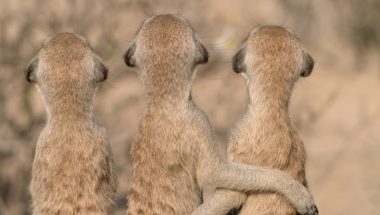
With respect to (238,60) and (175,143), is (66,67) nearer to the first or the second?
(175,143)

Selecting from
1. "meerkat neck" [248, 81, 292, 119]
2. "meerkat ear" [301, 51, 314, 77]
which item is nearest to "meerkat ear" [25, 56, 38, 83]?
"meerkat neck" [248, 81, 292, 119]

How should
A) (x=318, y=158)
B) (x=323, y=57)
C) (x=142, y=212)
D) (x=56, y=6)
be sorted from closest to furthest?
(x=142, y=212) < (x=56, y=6) < (x=318, y=158) < (x=323, y=57)

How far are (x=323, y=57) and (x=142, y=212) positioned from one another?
27.6 ft

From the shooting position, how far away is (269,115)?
5105mm

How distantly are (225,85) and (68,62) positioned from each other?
524cm

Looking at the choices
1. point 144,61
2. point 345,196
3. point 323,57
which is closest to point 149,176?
point 144,61

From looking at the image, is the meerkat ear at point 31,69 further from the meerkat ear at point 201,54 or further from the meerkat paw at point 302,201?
the meerkat paw at point 302,201

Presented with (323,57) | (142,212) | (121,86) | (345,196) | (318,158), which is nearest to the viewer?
(142,212)

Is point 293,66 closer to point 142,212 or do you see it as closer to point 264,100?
point 264,100

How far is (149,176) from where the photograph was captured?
4.93 meters

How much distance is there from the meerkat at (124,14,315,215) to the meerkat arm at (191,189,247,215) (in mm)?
51

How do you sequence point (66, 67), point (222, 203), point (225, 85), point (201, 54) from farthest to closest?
point (225, 85), point (201, 54), point (66, 67), point (222, 203)

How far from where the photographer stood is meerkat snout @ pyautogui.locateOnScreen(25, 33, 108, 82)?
501cm

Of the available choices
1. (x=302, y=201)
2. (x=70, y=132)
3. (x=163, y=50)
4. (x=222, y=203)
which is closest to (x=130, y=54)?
(x=163, y=50)
